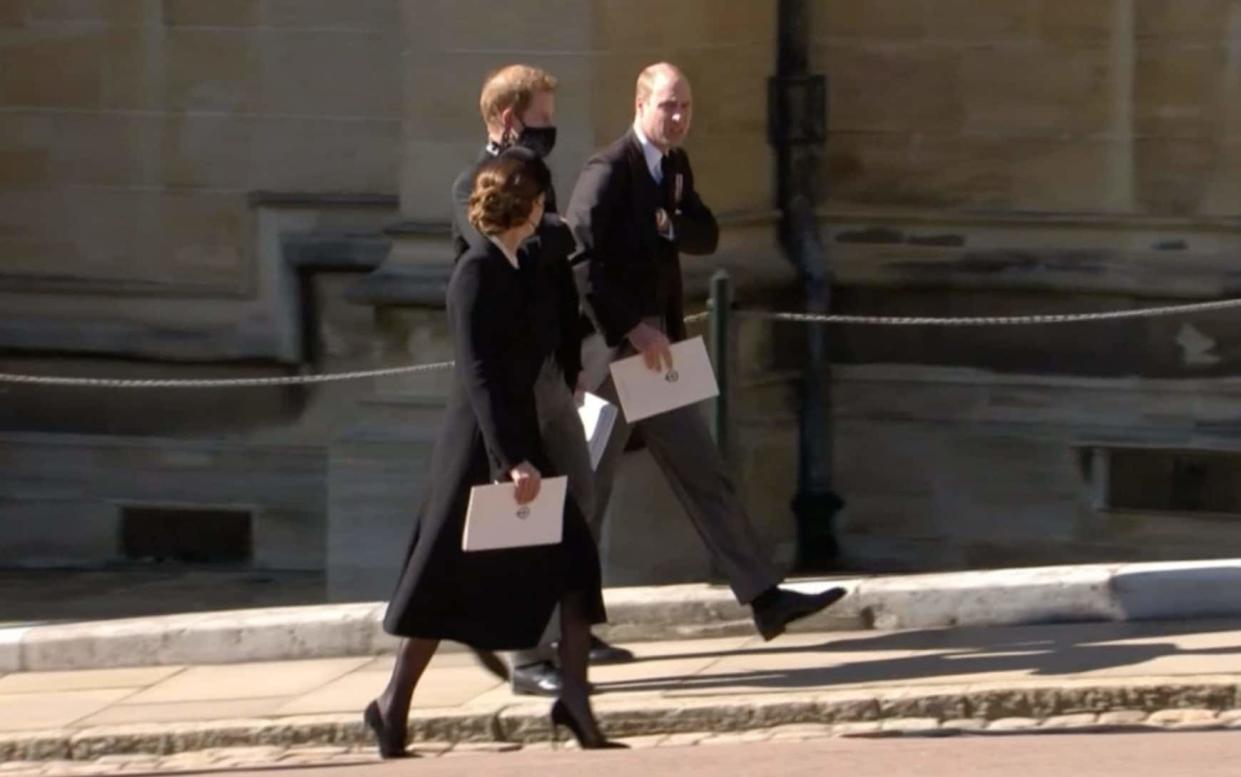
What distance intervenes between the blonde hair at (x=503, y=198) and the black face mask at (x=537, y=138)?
1.70 feet

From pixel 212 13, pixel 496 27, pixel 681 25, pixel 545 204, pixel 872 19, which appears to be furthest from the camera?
pixel 212 13

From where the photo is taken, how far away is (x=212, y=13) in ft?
40.5

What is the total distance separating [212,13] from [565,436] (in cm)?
443

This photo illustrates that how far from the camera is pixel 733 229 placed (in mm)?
11516

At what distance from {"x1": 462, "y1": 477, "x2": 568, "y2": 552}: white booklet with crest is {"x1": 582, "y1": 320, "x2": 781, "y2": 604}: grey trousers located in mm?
1033

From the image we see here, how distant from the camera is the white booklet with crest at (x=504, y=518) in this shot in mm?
8039

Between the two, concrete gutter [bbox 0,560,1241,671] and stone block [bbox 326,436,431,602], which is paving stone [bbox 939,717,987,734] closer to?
concrete gutter [bbox 0,560,1241,671]

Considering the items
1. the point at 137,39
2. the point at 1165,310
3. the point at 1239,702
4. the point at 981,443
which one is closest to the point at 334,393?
the point at 137,39

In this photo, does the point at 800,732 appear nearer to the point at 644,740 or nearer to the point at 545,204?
the point at 644,740

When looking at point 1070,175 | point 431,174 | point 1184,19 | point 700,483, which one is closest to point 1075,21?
point 1184,19

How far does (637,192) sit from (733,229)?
2.52 m

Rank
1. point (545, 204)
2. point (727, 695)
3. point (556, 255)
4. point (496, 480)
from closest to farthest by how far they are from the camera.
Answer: point (496, 480) → point (556, 255) → point (545, 204) → point (727, 695)

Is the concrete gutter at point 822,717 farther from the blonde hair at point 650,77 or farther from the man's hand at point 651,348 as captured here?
the blonde hair at point 650,77

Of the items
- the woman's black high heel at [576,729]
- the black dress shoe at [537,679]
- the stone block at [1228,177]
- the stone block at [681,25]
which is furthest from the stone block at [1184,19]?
the woman's black high heel at [576,729]
